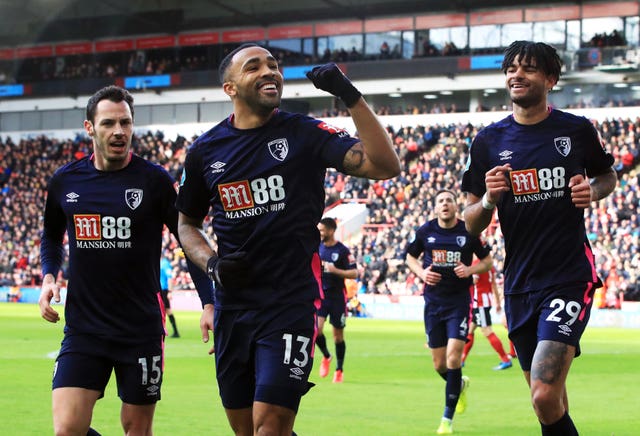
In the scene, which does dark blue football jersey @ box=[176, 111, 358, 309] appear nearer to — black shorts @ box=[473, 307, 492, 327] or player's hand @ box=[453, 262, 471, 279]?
player's hand @ box=[453, 262, 471, 279]

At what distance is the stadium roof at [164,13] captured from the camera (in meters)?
55.5

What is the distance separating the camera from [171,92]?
6084 centimetres

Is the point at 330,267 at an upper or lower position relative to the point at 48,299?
lower

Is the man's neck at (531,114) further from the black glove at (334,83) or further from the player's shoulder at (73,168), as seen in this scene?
the player's shoulder at (73,168)

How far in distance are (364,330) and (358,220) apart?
1735 cm

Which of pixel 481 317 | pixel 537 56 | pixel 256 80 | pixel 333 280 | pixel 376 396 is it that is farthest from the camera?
pixel 481 317

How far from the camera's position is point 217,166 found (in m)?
6.22

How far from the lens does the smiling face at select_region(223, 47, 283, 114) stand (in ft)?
20.1

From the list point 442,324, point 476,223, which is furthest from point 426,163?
point 476,223

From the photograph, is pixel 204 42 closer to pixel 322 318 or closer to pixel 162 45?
pixel 162 45

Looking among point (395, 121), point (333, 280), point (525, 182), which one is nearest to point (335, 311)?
point (333, 280)

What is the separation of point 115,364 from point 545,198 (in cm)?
296

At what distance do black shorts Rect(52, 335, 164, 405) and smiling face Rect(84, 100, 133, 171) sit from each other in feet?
3.82

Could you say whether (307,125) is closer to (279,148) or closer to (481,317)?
(279,148)
